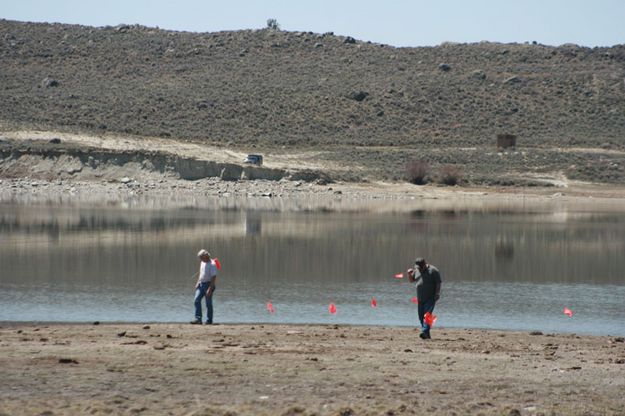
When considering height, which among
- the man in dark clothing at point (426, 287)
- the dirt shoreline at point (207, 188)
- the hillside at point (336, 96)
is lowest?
the man in dark clothing at point (426, 287)

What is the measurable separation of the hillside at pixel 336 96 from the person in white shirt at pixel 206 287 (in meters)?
44.4

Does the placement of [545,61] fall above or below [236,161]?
above

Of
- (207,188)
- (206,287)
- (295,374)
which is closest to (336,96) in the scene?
(207,188)

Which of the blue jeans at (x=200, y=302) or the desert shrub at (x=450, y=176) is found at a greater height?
the desert shrub at (x=450, y=176)

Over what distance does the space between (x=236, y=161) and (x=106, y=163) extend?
735cm

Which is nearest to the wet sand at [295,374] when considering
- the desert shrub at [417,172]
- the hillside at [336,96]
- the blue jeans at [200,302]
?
the blue jeans at [200,302]

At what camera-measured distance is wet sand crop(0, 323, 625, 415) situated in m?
→ 11.0

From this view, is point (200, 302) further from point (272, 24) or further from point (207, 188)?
point (272, 24)

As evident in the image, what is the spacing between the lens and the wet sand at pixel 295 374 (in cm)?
1104

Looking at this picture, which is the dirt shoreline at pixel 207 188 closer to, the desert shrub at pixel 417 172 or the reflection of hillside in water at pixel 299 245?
the desert shrub at pixel 417 172

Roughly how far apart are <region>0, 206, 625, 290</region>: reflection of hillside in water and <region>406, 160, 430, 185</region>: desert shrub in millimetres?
16086

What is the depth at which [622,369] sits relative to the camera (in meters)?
13.8

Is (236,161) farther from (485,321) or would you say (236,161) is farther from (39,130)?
(485,321)

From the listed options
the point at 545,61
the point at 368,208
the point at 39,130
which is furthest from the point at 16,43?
the point at 368,208
